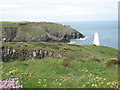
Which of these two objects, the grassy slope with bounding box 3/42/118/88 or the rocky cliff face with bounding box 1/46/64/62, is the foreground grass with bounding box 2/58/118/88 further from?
the rocky cliff face with bounding box 1/46/64/62

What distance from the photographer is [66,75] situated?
58.5ft

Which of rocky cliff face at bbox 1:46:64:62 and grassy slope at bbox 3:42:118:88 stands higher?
grassy slope at bbox 3:42:118:88

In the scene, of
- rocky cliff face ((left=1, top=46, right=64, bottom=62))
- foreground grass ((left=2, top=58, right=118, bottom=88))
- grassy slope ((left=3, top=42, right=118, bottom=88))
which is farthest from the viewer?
rocky cliff face ((left=1, top=46, right=64, bottom=62))

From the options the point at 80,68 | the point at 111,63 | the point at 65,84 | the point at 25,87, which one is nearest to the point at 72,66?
the point at 80,68

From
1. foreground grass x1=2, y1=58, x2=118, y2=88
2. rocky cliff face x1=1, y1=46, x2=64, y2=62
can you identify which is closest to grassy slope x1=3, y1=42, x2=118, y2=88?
foreground grass x1=2, y1=58, x2=118, y2=88

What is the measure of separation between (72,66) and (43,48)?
66.5 meters

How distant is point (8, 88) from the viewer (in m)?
10.3

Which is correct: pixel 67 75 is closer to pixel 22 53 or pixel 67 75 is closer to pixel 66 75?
pixel 66 75

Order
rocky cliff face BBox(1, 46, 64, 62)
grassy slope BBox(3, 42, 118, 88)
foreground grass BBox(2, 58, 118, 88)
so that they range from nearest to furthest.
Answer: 1. foreground grass BBox(2, 58, 118, 88)
2. grassy slope BBox(3, 42, 118, 88)
3. rocky cliff face BBox(1, 46, 64, 62)

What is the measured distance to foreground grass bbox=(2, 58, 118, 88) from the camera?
40.0 ft

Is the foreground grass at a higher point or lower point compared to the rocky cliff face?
higher

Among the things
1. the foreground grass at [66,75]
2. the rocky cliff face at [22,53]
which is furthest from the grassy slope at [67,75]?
the rocky cliff face at [22,53]

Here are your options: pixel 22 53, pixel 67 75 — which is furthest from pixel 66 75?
pixel 22 53

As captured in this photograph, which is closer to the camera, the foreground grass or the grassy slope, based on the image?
the foreground grass
